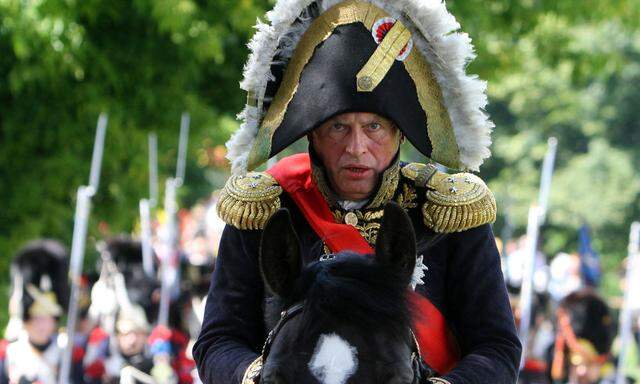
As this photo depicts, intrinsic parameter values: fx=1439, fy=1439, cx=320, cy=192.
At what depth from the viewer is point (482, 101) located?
443 centimetres

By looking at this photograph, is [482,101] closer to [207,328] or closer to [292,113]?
[292,113]

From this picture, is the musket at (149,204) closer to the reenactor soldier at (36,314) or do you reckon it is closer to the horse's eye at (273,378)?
the reenactor soldier at (36,314)

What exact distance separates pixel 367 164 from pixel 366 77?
0.26 metres

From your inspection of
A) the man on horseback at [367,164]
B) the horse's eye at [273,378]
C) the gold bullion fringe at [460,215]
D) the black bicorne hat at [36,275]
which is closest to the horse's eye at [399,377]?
the horse's eye at [273,378]

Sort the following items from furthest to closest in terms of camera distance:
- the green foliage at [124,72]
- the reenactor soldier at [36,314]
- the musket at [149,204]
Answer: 1. the musket at [149,204]
2. the reenactor soldier at [36,314]
3. the green foliage at [124,72]

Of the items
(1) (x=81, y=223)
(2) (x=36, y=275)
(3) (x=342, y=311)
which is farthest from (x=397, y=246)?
(2) (x=36, y=275)

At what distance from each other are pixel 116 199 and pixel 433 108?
10.3 m

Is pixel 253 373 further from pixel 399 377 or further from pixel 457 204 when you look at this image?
pixel 457 204

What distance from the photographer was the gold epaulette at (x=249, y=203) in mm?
4379

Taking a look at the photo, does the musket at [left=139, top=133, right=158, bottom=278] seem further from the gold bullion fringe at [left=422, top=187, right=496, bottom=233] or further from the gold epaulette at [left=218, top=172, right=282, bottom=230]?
the gold bullion fringe at [left=422, top=187, right=496, bottom=233]

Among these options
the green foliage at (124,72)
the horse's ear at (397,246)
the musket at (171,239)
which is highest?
the horse's ear at (397,246)

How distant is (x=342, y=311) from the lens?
355 cm

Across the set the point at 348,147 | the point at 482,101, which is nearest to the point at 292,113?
the point at 348,147

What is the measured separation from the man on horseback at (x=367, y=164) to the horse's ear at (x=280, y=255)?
19.3 inches
